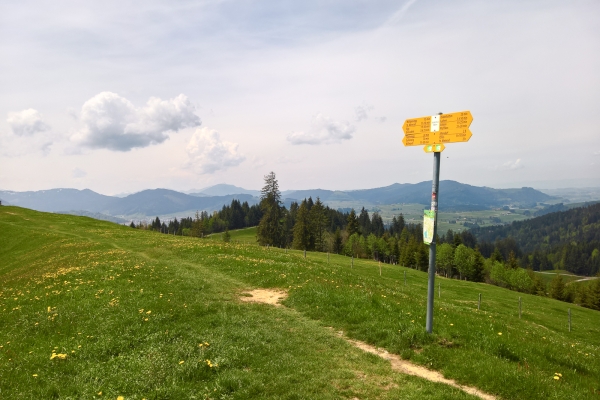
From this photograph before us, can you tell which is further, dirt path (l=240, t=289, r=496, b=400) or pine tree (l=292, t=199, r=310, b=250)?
pine tree (l=292, t=199, r=310, b=250)

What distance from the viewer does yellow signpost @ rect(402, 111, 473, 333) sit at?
10.3m

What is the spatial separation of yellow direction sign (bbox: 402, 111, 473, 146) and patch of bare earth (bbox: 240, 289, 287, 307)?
10.5 metres

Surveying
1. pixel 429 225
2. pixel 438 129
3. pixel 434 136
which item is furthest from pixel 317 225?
pixel 438 129

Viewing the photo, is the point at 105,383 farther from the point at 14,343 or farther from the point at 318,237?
the point at 318,237

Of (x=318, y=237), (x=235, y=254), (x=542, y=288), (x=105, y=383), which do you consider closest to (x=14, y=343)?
(x=105, y=383)

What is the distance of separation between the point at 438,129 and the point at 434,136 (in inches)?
10.0

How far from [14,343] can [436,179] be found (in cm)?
1653

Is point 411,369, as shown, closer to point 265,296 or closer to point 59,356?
point 265,296

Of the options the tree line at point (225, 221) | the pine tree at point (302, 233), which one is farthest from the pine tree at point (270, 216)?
the tree line at point (225, 221)

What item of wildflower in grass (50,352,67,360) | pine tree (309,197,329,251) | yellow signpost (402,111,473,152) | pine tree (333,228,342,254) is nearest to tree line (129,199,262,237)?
pine tree (333,228,342,254)

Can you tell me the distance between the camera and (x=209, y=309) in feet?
48.8

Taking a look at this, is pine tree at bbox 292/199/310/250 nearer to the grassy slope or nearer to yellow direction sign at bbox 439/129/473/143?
the grassy slope

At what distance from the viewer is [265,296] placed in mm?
17969

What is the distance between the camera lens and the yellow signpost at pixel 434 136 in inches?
405
